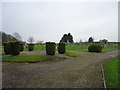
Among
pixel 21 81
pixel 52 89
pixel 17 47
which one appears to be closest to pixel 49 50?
pixel 17 47

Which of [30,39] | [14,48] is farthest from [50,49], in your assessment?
[30,39]

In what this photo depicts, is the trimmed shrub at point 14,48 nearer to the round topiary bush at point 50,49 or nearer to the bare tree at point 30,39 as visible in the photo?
the round topiary bush at point 50,49

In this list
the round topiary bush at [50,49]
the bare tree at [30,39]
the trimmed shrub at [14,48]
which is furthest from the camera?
the bare tree at [30,39]

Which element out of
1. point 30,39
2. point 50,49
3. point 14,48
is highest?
point 30,39

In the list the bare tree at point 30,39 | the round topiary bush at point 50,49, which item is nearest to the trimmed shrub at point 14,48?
the round topiary bush at point 50,49

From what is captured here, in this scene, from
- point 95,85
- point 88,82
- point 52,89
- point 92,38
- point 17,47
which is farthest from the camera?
point 92,38

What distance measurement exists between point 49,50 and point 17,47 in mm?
4011

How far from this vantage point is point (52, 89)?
269 inches

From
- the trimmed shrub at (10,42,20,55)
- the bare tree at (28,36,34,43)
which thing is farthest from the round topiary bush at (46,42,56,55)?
the bare tree at (28,36,34,43)

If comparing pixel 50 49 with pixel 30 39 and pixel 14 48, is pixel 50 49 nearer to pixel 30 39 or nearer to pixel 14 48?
pixel 14 48

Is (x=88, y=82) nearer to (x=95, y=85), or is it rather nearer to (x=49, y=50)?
(x=95, y=85)

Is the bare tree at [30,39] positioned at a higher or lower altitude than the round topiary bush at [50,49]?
higher

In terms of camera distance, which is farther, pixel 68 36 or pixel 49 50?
pixel 68 36

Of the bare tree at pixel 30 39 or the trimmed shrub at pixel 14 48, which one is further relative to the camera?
the bare tree at pixel 30 39
